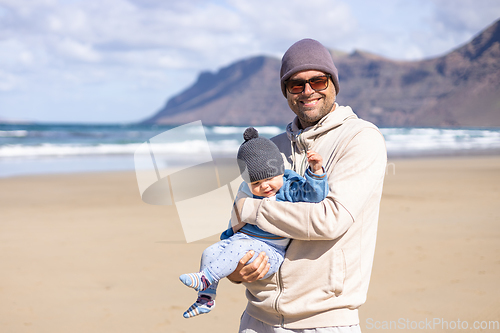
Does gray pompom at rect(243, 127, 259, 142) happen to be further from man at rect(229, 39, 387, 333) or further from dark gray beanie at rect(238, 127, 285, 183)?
man at rect(229, 39, 387, 333)

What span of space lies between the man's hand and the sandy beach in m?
2.38

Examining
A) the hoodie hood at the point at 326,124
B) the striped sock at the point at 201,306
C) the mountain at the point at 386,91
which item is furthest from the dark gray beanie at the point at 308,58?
the mountain at the point at 386,91

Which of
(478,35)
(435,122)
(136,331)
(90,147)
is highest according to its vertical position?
(478,35)

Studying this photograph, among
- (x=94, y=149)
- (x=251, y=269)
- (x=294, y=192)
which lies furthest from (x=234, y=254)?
(x=94, y=149)

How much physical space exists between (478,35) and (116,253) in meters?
78.6

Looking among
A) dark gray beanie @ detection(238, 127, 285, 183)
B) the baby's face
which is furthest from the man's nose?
the baby's face

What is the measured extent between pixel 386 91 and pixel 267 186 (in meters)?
115

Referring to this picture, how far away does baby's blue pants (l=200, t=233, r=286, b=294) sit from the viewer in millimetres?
1792

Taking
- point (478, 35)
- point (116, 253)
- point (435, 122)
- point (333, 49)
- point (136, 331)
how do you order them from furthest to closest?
point (333, 49) → point (435, 122) → point (478, 35) → point (116, 253) → point (136, 331)

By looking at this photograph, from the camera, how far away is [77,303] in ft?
14.5

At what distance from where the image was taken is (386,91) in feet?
360

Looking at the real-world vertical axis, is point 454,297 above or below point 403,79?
below

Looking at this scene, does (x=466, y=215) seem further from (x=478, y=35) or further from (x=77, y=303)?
(x=478, y=35)

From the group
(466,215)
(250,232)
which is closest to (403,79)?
(466,215)
